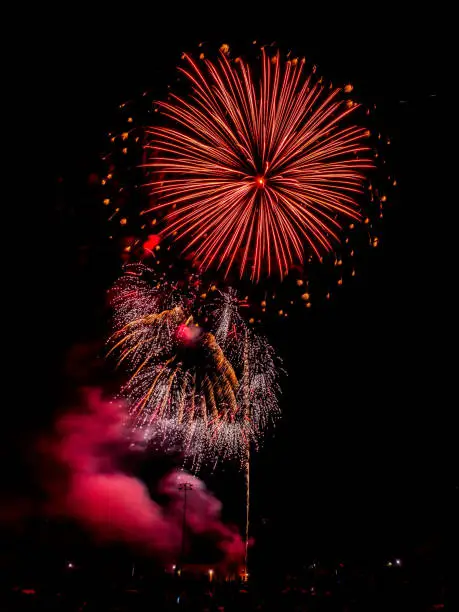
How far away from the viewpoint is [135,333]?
12.2m

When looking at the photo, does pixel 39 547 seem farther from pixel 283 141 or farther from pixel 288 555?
pixel 283 141

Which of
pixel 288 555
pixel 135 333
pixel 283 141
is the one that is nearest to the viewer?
pixel 283 141

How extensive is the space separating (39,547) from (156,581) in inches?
614

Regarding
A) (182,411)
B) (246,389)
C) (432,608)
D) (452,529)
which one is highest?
(246,389)

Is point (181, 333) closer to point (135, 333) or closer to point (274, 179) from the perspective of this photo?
point (135, 333)

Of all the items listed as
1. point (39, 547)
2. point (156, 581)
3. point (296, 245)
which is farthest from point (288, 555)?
point (296, 245)

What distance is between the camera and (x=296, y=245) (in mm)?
9922

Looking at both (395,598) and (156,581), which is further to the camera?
(156,581)

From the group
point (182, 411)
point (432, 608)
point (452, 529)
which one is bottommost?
point (432, 608)

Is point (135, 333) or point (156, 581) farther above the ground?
point (135, 333)

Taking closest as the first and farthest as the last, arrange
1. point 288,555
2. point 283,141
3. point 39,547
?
point 283,141
point 39,547
point 288,555

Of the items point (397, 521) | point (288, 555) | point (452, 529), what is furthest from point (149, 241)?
point (288, 555)

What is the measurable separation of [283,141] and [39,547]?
20381mm

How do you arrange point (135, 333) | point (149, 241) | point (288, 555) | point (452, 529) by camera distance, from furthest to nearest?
point (288, 555) < point (452, 529) < point (135, 333) < point (149, 241)
